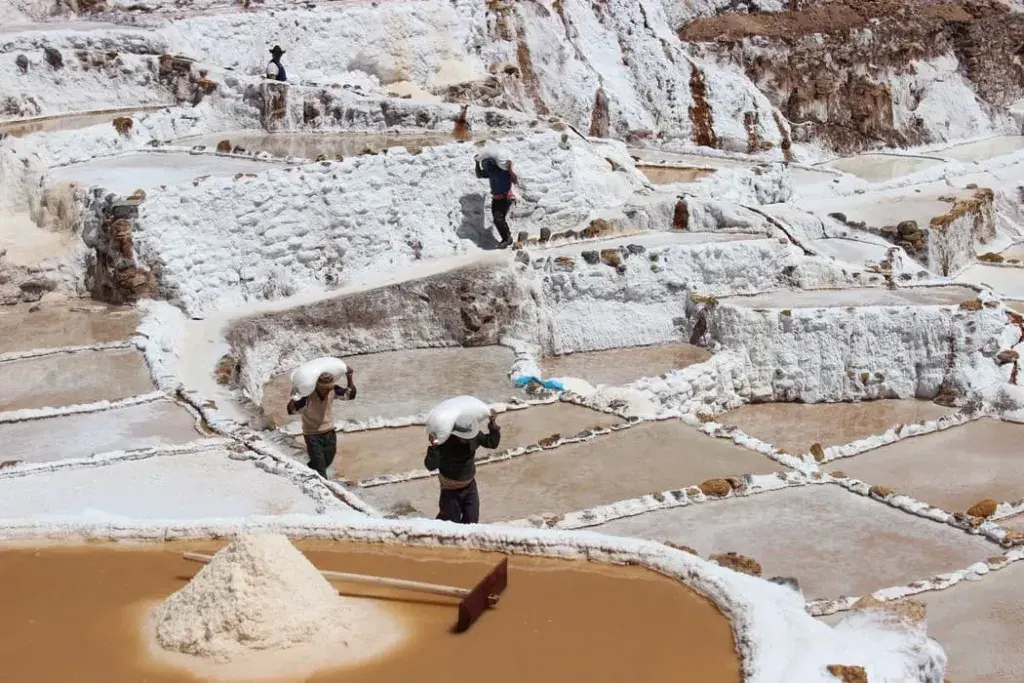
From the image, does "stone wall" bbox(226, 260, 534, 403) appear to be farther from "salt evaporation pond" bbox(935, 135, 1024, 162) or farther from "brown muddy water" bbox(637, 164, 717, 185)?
"salt evaporation pond" bbox(935, 135, 1024, 162)

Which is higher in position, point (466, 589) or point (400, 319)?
point (466, 589)

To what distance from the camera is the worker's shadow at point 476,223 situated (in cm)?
1528

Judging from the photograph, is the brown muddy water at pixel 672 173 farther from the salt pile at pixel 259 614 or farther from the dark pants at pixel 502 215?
the salt pile at pixel 259 614

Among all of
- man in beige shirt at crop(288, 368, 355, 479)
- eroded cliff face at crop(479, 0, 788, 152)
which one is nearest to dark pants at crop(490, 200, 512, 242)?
man in beige shirt at crop(288, 368, 355, 479)

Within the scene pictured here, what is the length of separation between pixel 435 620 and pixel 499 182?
10.4m

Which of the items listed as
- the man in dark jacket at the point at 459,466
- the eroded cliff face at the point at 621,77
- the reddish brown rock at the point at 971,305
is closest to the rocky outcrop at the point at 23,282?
the man in dark jacket at the point at 459,466

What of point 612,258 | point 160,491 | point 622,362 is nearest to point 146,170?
point 612,258

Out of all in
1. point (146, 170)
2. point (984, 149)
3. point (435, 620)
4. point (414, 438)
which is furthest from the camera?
point (984, 149)

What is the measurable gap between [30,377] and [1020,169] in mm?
21726

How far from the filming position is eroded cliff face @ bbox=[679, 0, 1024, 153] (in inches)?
1133

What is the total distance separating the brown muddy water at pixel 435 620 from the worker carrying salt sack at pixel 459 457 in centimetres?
158

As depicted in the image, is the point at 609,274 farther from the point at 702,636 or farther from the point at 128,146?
the point at 702,636

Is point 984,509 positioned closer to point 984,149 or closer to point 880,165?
point 880,165

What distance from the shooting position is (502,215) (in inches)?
591
